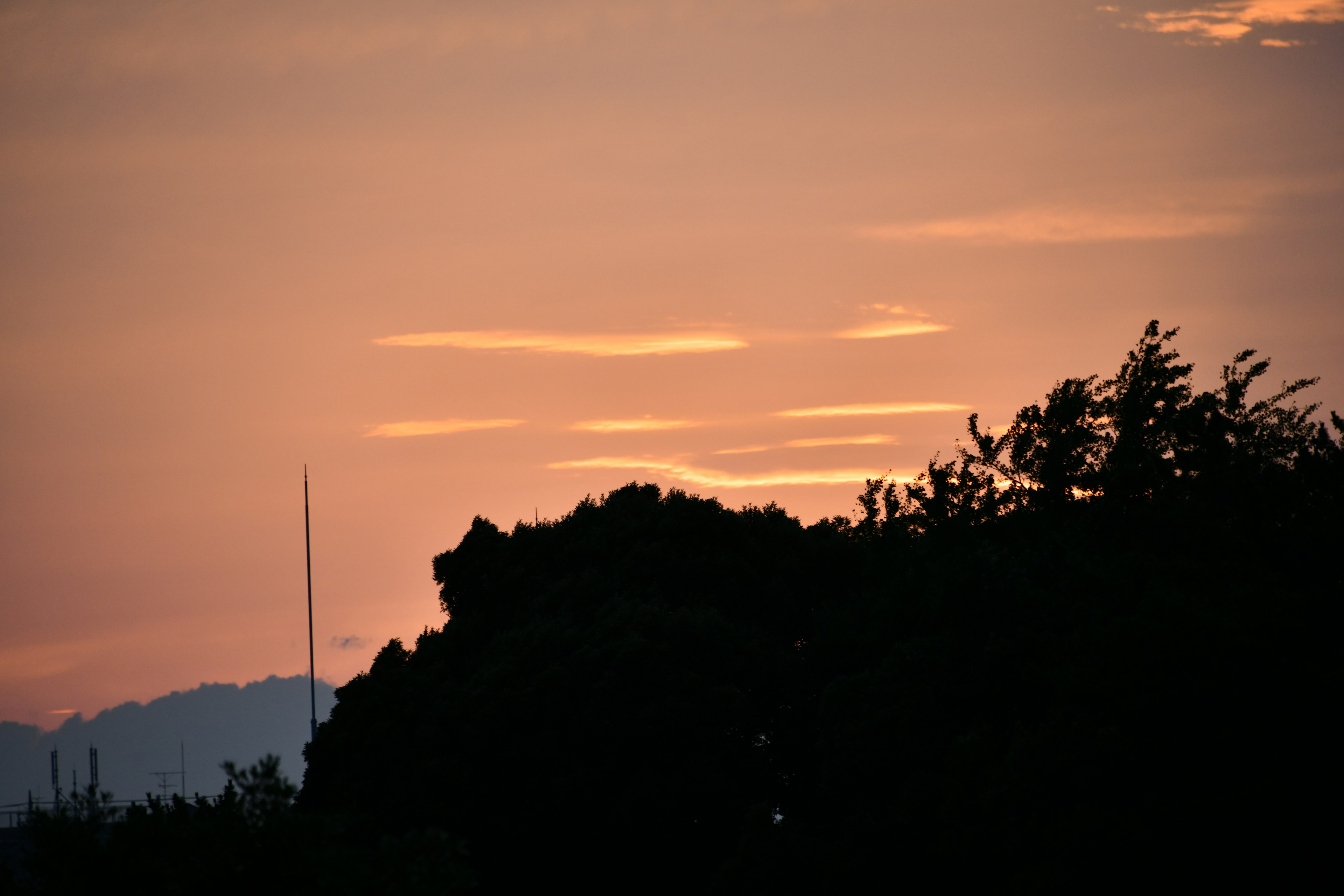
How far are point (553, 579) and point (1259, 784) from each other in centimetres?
2563

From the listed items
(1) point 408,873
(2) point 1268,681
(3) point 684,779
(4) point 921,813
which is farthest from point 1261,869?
(1) point 408,873

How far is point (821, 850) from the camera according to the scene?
113ft

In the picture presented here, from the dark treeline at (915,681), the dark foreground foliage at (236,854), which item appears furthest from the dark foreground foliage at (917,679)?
the dark foreground foliage at (236,854)

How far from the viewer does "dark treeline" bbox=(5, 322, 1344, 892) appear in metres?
28.2

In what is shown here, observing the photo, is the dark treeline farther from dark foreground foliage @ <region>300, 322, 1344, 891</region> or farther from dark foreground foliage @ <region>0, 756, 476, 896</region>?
dark foreground foliage @ <region>0, 756, 476, 896</region>

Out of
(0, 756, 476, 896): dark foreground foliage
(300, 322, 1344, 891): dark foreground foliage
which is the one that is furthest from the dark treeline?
(0, 756, 476, 896): dark foreground foliage

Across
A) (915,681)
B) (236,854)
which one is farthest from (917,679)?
(236,854)

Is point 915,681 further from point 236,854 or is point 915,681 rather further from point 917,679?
point 236,854

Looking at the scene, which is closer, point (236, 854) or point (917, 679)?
point (236, 854)

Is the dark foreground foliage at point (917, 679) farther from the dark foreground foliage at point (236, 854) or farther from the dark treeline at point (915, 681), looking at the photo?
the dark foreground foliage at point (236, 854)

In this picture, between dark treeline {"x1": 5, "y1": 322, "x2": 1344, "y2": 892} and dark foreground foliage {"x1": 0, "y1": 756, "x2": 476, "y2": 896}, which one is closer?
dark foreground foliage {"x1": 0, "y1": 756, "x2": 476, "y2": 896}

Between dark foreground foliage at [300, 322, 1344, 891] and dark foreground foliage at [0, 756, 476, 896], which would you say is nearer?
dark foreground foliage at [0, 756, 476, 896]

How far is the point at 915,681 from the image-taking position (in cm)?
3609

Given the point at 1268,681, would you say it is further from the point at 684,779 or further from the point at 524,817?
the point at 524,817
